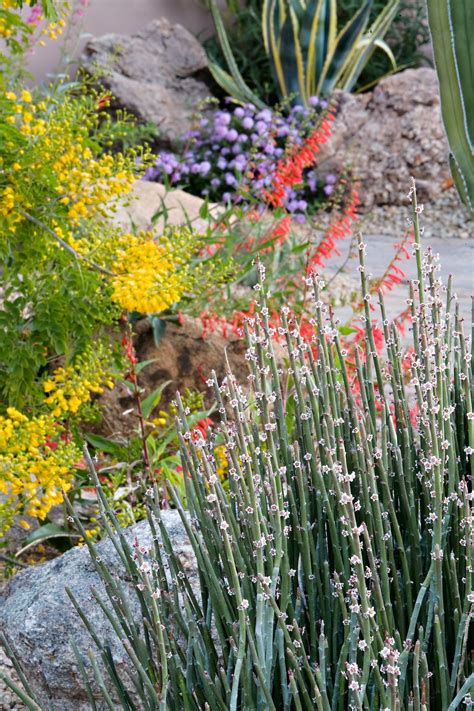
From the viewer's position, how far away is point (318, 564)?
119 centimetres

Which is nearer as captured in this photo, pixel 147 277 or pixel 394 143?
pixel 147 277

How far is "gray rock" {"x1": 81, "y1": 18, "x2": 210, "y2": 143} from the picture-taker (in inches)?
277

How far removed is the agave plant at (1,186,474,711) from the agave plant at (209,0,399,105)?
6.50 meters

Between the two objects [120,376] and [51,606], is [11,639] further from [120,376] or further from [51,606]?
[120,376]

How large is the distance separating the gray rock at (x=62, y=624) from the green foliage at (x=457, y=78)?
1115 millimetres

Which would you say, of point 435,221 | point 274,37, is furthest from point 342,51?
point 435,221

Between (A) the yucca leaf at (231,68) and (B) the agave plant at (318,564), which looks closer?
(B) the agave plant at (318,564)

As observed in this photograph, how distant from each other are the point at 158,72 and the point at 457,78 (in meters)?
5.56

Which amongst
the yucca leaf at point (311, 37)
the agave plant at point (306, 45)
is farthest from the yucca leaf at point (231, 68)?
the yucca leaf at point (311, 37)

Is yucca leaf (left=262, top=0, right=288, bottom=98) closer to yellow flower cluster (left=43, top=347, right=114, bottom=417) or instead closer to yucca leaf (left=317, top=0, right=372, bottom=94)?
yucca leaf (left=317, top=0, right=372, bottom=94)

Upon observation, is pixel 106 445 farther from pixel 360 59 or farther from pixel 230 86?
pixel 360 59

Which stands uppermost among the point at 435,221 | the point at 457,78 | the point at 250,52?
the point at 250,52

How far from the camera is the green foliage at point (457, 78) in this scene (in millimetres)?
2227

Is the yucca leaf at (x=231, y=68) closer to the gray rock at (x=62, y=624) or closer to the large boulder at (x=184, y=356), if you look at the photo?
the large boulder at (x=184, y=356)
